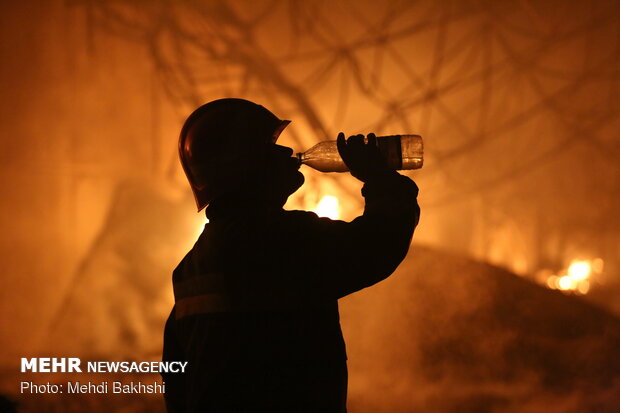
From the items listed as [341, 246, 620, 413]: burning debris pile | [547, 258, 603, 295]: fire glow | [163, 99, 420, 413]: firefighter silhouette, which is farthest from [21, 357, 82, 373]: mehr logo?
[547, 258, 603, 295]: fire glow

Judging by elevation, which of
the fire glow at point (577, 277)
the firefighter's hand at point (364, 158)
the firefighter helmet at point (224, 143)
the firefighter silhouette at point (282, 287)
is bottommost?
the firefighter silhouette at point (282, 287)

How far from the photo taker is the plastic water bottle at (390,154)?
1470 mm

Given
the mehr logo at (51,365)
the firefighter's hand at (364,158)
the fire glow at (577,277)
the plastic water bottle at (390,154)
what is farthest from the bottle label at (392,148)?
the mehr logo at (51,365)

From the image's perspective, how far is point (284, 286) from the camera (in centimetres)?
108

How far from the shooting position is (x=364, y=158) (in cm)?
118

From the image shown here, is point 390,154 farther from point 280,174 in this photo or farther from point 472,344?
point 472,344

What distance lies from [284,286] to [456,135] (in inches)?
97.7

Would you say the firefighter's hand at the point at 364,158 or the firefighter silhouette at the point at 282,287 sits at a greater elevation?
the firefighter's hand at the point at 364,158

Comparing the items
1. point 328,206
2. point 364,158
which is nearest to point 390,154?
point 364,158

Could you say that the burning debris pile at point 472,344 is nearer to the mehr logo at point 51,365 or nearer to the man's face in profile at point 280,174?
the mehr logo at point 51,365

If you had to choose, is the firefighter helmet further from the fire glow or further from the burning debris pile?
the fire glow

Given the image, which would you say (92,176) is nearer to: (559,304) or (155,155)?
(155,155)

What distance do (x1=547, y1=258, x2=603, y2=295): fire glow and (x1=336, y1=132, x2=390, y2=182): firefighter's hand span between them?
8.57 ft

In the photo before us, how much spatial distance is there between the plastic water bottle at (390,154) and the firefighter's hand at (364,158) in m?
0.12
